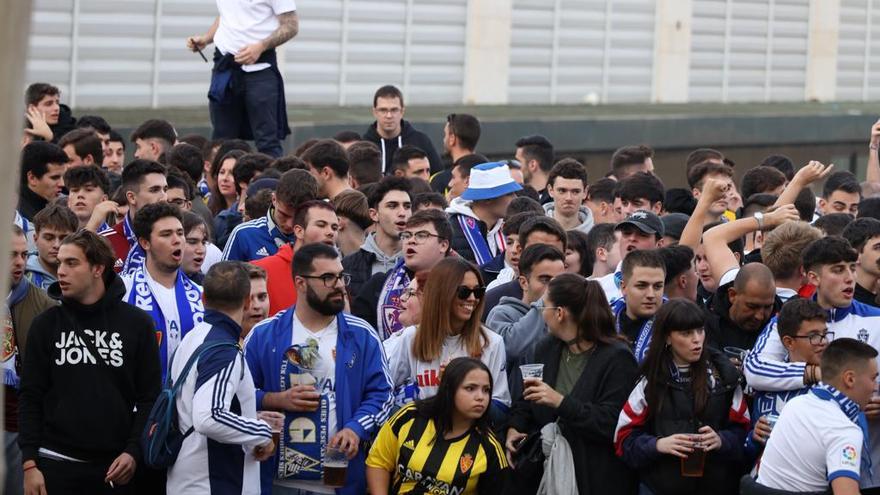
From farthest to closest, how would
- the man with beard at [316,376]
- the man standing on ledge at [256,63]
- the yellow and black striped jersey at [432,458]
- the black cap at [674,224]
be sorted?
the man standing on ledge at [256,63]
the black cap at [674,224]
the man with beard at [316,376]
the yellow and black striped jersey at [432,458]

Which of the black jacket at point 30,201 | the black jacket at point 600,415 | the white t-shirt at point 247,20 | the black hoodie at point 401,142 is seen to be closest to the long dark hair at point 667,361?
the black jacket at point 600,415

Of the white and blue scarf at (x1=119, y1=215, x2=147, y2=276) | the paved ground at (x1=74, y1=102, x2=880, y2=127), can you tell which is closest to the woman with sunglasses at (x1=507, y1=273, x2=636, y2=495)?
the white and blue scarf at (x1=119, y1=215, x2=147, y2=276)

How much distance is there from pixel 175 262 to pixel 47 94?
5.64 m

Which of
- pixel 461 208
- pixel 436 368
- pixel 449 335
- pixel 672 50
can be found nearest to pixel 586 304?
pixel 449 335

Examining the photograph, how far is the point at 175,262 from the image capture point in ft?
24.8

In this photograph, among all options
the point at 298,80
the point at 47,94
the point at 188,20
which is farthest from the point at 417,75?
the point at 47,94

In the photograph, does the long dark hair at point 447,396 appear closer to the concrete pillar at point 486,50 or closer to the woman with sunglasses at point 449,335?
the woman with sunglasses at point 449,335

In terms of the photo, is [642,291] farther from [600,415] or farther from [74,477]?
[74,477]

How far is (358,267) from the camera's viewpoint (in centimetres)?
880

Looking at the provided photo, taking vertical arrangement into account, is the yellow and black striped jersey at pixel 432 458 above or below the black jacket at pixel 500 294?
below

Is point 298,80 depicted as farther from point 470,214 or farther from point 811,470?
point 811,470

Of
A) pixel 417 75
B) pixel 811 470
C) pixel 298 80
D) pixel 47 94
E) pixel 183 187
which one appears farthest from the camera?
pixel 417 75

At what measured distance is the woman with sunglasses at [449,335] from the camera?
7.20 meters

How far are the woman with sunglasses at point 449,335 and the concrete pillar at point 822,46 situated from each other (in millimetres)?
20612
